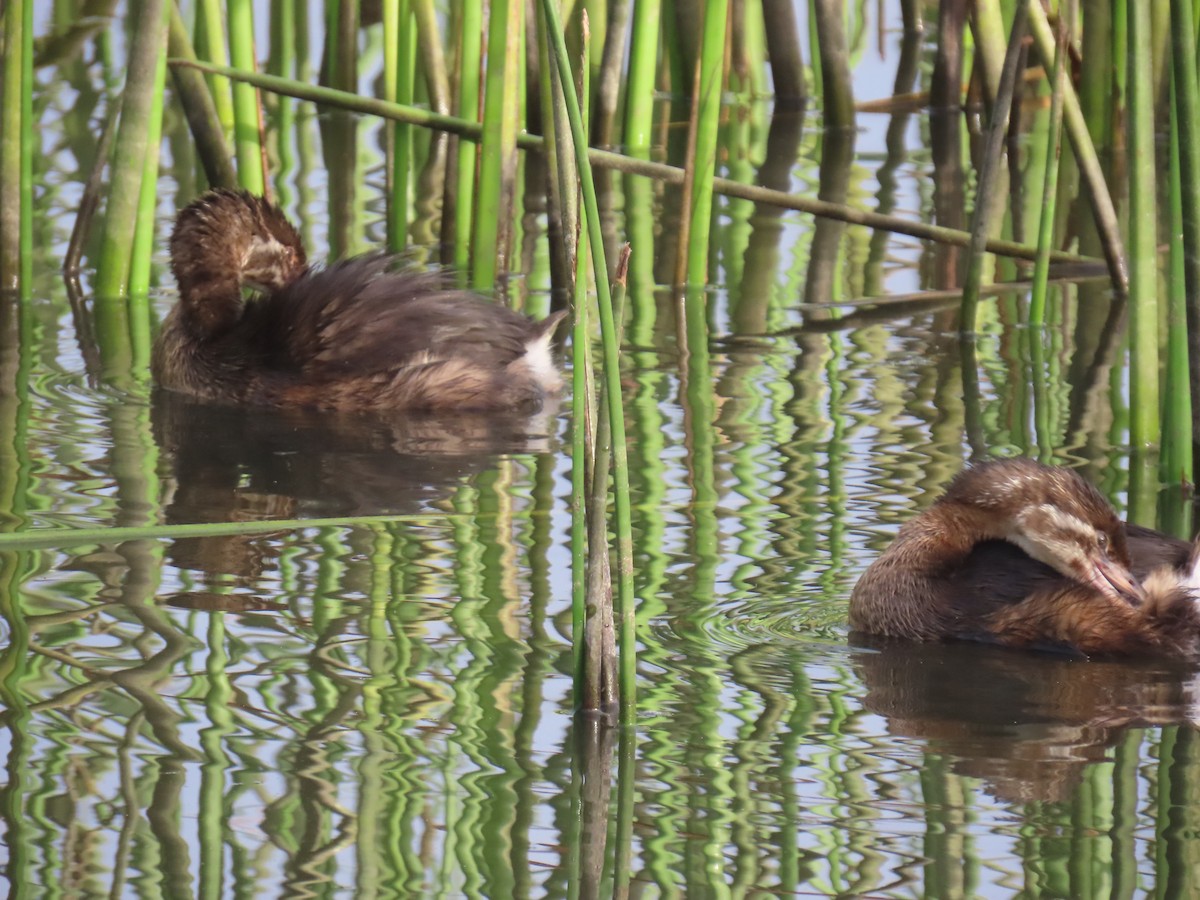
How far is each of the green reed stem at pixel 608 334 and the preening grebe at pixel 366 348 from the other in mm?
2836

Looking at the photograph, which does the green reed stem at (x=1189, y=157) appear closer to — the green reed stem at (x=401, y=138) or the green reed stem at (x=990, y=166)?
the green reed stem at (x=990, y=166)

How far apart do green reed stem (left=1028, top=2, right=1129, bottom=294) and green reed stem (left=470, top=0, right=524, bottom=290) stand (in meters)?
1.63

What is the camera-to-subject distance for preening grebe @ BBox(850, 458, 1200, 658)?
4164mm

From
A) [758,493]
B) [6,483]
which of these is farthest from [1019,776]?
[6,483]

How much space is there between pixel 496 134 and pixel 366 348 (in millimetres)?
1182

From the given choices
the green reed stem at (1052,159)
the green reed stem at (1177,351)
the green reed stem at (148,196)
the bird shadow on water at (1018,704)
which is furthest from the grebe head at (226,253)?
the bird shadow on water at (1018,704)

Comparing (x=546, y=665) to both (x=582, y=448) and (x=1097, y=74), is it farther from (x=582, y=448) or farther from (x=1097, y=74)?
(x=1097, y=74)

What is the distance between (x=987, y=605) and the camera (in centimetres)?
433

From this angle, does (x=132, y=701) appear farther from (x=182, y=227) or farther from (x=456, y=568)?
(x=182, y=227)

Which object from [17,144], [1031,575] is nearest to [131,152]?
[17,144]

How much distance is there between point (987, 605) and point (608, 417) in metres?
1.25

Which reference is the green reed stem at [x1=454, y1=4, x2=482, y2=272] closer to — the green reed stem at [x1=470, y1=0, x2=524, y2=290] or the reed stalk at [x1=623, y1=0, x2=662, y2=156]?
the green reed stem at [x1=470, y1=0, x2=524, y2=290]

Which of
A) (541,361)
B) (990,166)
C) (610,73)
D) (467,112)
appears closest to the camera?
(990,166)

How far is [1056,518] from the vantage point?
4270 millimetres
